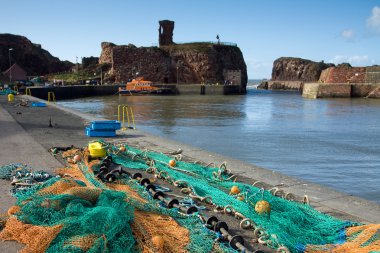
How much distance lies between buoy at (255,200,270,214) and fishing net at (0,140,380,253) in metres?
0.04

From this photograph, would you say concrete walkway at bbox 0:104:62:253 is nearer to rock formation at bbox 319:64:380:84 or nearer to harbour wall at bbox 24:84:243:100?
harbour wall at bbox 24:84:243:100

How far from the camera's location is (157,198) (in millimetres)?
5250

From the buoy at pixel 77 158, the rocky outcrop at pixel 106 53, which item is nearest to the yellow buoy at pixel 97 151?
the buoy at pixel 77 158

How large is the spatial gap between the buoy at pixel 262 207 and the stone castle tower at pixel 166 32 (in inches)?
3725

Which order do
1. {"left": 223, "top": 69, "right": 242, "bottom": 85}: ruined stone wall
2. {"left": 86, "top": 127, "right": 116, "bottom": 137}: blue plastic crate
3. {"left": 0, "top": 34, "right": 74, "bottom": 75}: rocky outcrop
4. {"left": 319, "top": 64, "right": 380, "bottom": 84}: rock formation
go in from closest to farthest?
{"left": 86, "top": 127, "right": 116, "bottom": 137}: blue plastic crate, {"left": 319, "top": 64, "right": 380, "bottom": 84}: rock formation, {"left": 223, "top": 69, "right": 242, "bottom": 85}: ruined stone wall, {"left": 0, "top": 34, "right": 74, "bottom": 75}: rocky outcrop

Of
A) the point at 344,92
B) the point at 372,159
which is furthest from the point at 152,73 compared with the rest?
the point at 372,159

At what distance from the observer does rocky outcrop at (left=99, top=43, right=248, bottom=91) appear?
85438 millimetres

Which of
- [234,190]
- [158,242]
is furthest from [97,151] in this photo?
[158,242]

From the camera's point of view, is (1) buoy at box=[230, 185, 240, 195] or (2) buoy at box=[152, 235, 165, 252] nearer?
(2) buoy at box=[152, 235, 165, 252]

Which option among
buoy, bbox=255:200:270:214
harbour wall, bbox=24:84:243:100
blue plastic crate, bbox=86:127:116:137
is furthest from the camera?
harbour wall, bbox=24:84:243:100

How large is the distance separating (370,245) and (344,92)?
2237 inches

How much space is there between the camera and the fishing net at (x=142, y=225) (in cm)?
356

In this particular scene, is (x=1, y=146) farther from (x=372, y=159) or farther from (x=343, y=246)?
(x=372, y=159)

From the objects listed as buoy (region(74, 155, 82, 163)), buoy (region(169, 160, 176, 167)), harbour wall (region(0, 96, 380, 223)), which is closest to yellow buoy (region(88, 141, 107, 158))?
buoy (region(74, 155, 82, 163))
